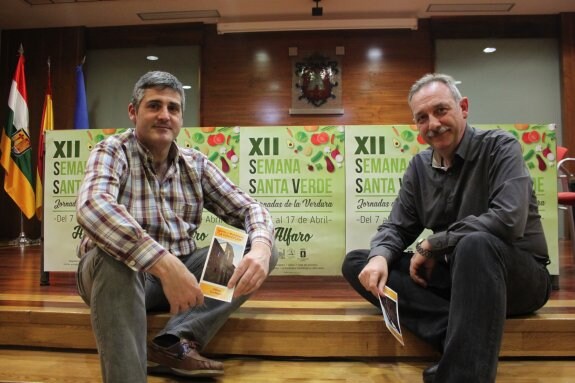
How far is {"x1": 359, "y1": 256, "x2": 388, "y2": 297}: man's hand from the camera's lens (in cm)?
130

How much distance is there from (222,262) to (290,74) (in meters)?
4.37

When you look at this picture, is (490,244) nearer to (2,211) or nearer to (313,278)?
(313,278)

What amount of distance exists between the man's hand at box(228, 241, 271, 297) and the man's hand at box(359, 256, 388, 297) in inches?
12.6

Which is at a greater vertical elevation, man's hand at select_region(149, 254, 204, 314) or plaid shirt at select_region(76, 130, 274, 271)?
plaid shirt at select_region(76, 130, 274, 271)

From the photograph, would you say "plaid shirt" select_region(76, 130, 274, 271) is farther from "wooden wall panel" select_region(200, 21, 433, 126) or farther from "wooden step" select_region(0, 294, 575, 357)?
"wooden wall panel" select_region(200, 21, 433, 126)

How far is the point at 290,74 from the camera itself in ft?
17.2

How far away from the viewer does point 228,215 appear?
5.07 ft

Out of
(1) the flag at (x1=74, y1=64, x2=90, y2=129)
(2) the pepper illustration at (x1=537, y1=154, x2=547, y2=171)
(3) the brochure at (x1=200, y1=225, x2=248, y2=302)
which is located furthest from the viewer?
(1) the flag at (x1=74, y1=64, x2=90, y2=129)

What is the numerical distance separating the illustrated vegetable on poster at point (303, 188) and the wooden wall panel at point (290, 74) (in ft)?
10.5

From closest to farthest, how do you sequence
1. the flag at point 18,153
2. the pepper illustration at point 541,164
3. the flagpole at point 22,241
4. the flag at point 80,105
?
the pepper illustration at point 541,164, the flag at point 18,153, the flagpole at point 22,241, the flag at point 80,105

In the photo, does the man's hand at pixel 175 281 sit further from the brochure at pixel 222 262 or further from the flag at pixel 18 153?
the flag at pixel 18 153

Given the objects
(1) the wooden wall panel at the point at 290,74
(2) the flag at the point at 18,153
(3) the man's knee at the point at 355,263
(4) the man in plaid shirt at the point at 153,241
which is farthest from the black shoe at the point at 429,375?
(2) the flag at the point at 18,153

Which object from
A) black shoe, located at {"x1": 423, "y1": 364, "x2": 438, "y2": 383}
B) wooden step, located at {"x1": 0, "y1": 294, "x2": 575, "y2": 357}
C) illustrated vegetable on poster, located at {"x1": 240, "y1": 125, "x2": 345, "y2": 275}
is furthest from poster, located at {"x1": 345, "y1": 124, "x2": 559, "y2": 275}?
black shoe, located at {"x1": 423, "y1": 364, "x2": 438, "y2": 383}

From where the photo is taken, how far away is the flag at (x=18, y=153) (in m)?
4.45
